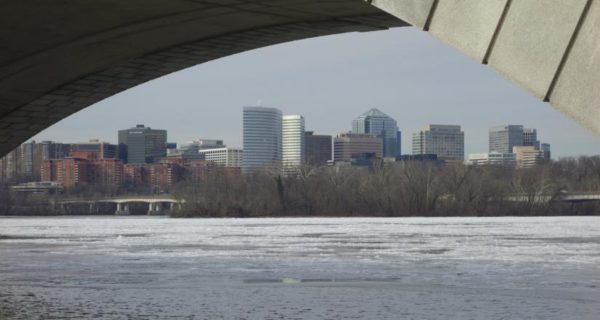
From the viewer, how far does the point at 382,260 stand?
32938 mm

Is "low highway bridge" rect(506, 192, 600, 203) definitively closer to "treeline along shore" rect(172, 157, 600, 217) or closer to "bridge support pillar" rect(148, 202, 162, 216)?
"treeline along shore" rect(172, 157, 600, 217)

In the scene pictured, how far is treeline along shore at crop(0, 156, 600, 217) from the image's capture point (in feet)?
409

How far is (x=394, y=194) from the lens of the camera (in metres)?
127

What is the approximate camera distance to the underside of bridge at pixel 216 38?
237 inches

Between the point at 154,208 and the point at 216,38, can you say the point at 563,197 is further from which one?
the point at 216,38

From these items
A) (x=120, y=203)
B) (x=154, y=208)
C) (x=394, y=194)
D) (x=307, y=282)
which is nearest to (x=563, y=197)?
(x=394, y=194)

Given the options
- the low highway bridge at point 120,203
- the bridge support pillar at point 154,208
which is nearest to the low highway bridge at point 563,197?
the low highway bridge at point 120,203

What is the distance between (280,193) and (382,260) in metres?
98.5

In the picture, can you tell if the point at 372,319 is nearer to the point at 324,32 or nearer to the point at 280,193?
the point at 324,32

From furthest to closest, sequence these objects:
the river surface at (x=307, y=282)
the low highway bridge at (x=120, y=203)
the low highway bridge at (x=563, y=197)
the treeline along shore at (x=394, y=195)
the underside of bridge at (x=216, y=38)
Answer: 1. the low highway bridge at (x=120, y=203)
2. the low highway bridge at (x=563, y=197)
3. the treeline along shore at (x=394, y=195)
4. the river surface at (x=307, y=282)
5. the underside of bridge at (x=216, y=38)

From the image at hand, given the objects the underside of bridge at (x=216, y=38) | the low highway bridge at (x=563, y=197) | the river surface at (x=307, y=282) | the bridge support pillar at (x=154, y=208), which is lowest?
the bridge support pillar at (x=154, y=208)

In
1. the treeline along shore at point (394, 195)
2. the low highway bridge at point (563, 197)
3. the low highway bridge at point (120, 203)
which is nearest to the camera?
the treeline along shore at point (394, 195)

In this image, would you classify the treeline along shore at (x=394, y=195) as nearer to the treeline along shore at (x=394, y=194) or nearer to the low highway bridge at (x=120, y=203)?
the treeline along shore at (x=394, y=194)

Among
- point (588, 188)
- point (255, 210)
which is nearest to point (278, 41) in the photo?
point (255, 210)
